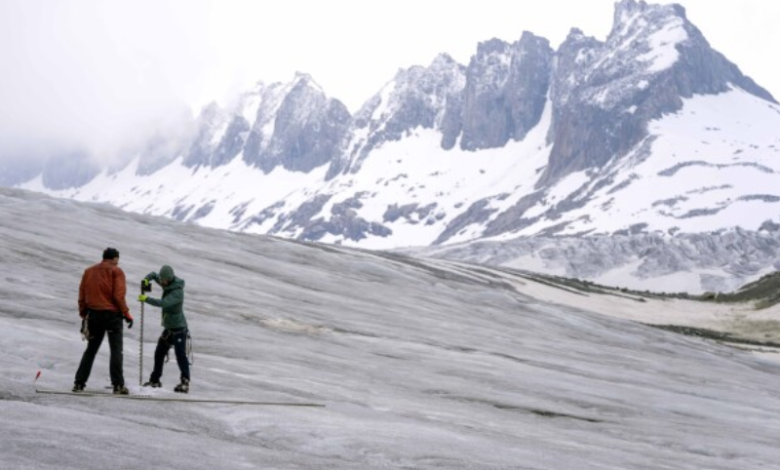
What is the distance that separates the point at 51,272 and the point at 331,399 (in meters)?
15.2

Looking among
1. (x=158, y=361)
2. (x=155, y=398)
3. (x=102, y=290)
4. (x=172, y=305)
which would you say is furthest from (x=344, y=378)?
(x=102, y=290)

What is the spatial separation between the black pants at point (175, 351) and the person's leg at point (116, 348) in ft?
3.86

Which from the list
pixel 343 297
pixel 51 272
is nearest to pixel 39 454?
pixel 51 272

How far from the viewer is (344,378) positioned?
25.4 meters

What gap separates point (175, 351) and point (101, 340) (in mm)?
1811

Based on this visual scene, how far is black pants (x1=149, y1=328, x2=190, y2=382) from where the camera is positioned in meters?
19.7

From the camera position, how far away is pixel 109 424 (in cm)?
1592

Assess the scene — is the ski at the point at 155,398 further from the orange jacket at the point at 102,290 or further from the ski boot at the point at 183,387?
the orange jacket at the point at 102,290

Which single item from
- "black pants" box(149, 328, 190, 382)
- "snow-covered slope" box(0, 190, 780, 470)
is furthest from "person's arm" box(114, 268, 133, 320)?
"snow-covered slope" box(0, 190, 780, 470)

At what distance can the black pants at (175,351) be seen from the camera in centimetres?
1967

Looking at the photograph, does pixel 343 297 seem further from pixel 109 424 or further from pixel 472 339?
pixel 109 424

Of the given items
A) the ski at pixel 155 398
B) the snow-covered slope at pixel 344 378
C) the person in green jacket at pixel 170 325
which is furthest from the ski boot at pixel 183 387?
the ski at pixel 155 398

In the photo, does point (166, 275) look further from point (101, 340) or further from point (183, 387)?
point (183, 387)

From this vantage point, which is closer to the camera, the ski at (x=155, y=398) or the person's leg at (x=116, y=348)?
the ski at (x=155, y=398)
